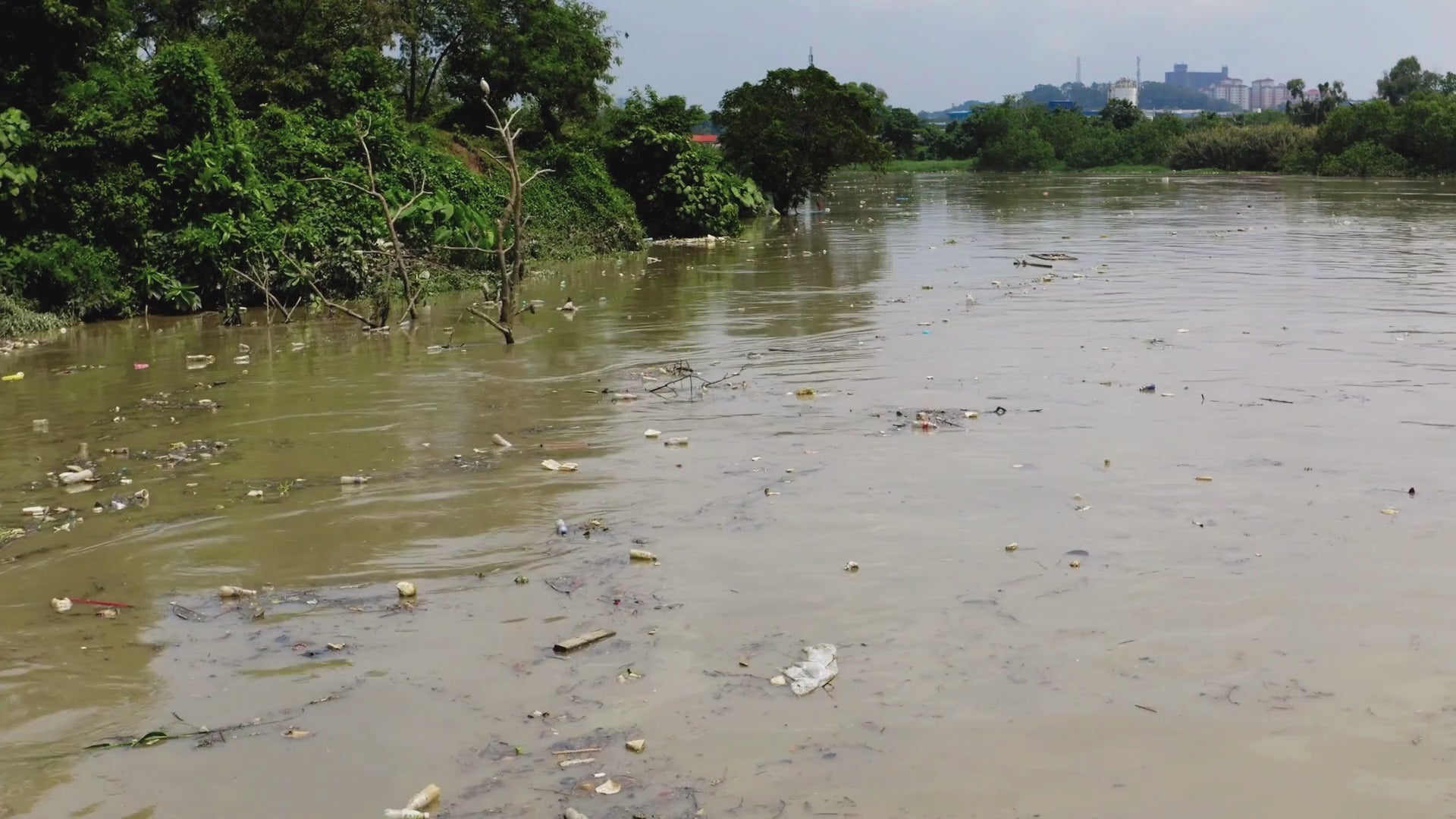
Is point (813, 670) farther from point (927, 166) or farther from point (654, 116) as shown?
point (927, 166)

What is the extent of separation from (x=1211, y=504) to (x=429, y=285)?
12.4 m

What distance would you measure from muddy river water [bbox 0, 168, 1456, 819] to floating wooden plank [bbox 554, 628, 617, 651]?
71 millimetres

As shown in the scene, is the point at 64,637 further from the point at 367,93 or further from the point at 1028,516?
the point at 367,93

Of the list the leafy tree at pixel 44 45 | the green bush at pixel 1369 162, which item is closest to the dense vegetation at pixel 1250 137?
the green bush at pixel 1369 162

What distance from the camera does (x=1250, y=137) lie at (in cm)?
6581

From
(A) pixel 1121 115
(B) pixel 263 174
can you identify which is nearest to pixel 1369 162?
(A) pixel 1121 115

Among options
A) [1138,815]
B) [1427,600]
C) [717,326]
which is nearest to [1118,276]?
[717,326]

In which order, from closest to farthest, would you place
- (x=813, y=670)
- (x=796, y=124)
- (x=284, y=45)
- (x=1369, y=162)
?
(x=813, y=670)
(x=284, y=45)
(x=796, y=124)
(x=1369, y=162)

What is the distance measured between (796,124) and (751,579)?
29.6 m

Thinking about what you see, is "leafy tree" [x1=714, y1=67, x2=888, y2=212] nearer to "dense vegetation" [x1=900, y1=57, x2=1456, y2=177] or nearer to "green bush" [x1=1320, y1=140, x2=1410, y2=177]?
"green bush" [x1=1320, y1=140, x2=1410, y2=177]

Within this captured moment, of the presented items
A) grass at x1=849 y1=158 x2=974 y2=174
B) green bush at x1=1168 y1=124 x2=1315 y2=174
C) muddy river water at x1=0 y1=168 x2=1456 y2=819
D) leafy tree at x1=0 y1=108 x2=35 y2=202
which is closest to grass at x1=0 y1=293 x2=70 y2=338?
leafy tree at x1=0 y1=108 x2=35 y2=202

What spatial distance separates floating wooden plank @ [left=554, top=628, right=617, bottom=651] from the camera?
5.16 meters

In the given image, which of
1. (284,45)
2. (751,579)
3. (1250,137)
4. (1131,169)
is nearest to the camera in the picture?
(751,579)

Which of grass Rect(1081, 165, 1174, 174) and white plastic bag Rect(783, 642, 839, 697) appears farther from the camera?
grass Rect(1081, 165, 1174, 174)
